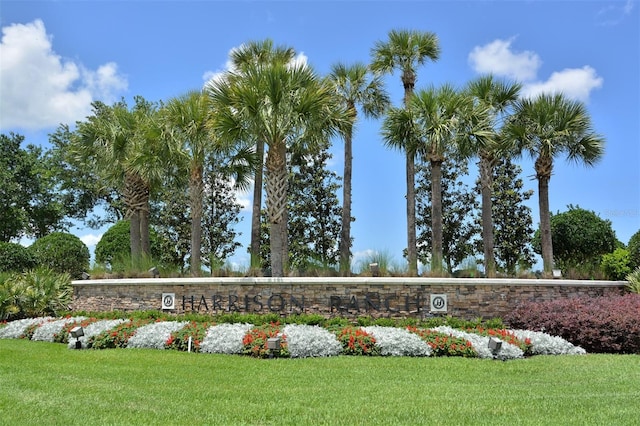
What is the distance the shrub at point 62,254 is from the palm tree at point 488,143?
49.8 feet

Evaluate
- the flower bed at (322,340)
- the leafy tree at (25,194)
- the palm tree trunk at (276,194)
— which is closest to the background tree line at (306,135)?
the palm tree trunk at (276,194)

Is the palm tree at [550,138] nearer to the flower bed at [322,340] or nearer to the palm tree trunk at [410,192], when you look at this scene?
the palm tree trunk at [410,192]

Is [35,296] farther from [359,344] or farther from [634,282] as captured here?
[634,282]

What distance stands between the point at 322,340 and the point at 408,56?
12519 mm

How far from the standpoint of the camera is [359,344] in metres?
11.1

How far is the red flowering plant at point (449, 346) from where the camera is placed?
10953 mm

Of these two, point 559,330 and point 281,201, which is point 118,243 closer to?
point 281,201

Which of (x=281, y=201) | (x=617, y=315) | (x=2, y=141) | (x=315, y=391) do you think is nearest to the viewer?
(x=315, y=391)

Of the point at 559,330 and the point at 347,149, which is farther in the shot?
the point at 347,149

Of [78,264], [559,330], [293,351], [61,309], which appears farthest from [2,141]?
[559,330]

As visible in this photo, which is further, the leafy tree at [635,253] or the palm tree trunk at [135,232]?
the palm tree trunk at [135,232]

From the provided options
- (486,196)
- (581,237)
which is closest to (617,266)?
(581,237)

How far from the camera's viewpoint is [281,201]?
15.2m

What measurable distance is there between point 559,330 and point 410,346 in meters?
3.91
